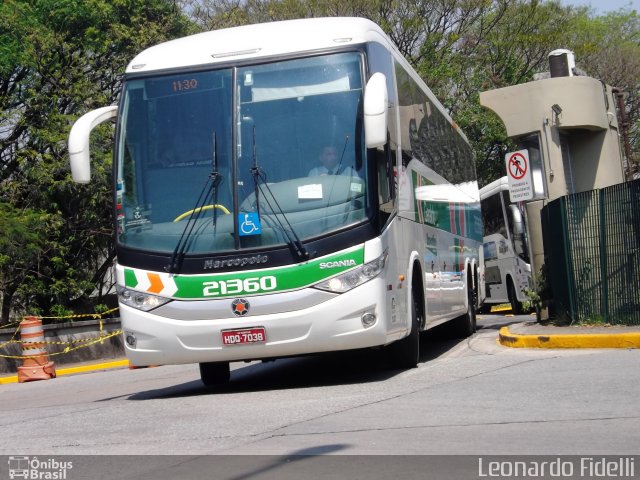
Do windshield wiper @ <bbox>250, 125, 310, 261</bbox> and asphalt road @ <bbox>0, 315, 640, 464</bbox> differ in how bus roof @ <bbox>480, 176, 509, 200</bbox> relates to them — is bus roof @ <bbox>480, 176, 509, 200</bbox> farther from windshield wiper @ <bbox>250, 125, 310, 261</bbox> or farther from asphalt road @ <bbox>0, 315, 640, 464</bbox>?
windshield wiper @ <bbox>250, 125, 310, 261</bbox>

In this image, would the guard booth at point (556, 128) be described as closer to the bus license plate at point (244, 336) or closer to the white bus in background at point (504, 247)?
the bus license plate at point (244, 336)

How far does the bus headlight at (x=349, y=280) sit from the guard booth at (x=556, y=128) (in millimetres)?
6469

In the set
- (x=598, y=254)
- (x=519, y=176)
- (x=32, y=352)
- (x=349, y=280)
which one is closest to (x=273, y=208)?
(x=349, y=280)

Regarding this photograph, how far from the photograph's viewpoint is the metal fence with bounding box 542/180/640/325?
13070 millimetres

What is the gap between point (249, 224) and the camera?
9836 millimetres

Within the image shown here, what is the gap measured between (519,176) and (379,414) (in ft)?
27.4

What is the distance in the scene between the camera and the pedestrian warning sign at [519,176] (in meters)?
15.4

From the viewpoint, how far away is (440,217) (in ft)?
47.3

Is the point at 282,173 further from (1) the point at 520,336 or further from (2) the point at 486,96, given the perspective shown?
(2) the point at 486,96

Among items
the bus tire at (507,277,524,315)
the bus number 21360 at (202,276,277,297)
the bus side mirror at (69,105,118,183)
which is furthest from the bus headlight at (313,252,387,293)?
the bus tire at (507,277,524,315)

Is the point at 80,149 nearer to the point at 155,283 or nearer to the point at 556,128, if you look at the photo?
the point at 155,283

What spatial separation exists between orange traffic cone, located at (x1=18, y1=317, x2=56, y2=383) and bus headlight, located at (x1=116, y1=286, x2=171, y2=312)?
28.8ft

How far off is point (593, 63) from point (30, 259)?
27843mm

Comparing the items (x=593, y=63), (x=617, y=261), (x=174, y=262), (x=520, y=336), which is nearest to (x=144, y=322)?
(x=174, y=262)
